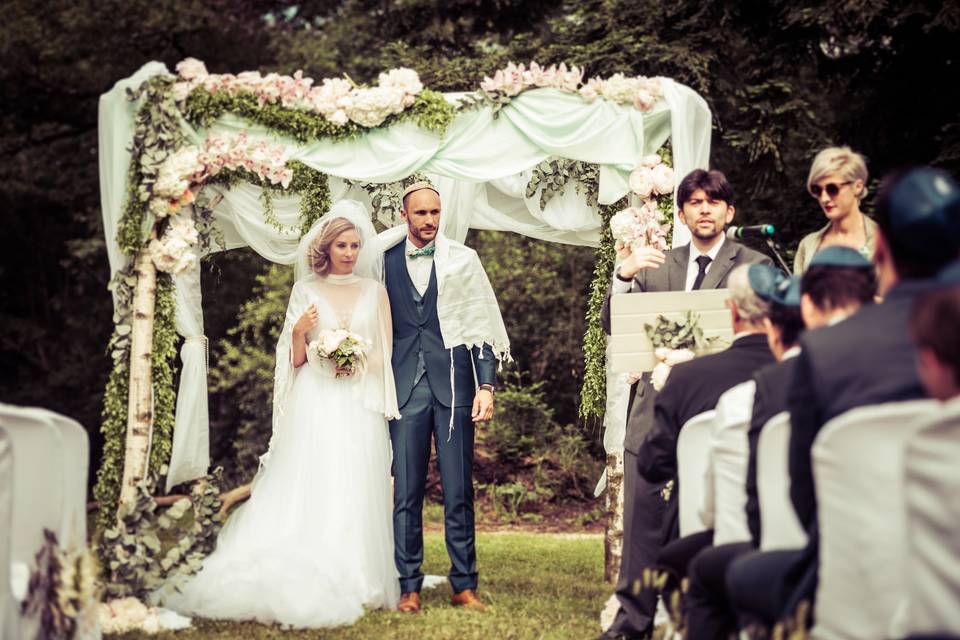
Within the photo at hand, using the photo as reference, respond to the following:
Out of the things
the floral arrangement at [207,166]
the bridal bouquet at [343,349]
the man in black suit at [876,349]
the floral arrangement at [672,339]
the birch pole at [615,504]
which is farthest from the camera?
the birch pole at [615,504]

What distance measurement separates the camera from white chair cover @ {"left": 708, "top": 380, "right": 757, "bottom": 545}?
3.63 metres

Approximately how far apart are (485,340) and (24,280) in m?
13.5

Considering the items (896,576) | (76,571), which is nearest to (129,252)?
(76,571)

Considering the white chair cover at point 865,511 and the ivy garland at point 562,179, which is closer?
the white chair cover at point 865,511

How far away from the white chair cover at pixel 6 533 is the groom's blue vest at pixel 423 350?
126 inches

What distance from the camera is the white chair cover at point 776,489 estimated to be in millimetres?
3205

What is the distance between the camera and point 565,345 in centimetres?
1445

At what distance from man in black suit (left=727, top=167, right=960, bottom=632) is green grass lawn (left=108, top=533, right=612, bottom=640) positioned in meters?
2.85

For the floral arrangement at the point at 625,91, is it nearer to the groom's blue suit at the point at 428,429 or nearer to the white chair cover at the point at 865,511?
the groom's blue suit at the point at 428,429

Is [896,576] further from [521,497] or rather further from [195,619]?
[521,497]

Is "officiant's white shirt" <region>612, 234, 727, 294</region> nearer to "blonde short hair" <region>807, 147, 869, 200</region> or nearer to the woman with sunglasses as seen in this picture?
the woman with sunglasses

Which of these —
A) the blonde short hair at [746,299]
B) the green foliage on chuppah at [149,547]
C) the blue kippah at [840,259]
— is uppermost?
the blue kippah at [840,259]

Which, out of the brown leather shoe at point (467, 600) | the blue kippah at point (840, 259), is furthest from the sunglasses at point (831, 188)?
the brown leather shoe at point (467, 600)

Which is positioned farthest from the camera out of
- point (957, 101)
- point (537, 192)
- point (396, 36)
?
point (396, 36)
